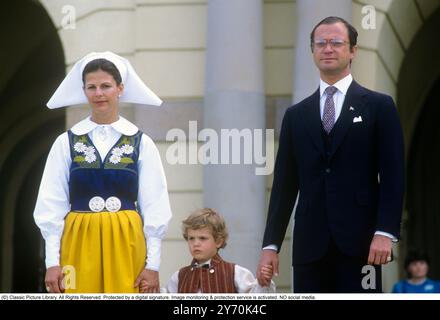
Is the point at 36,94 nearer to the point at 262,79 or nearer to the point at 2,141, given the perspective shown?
the point at 2,141

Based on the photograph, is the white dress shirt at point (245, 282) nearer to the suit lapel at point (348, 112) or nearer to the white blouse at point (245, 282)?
the white blouse at point (245, 282)

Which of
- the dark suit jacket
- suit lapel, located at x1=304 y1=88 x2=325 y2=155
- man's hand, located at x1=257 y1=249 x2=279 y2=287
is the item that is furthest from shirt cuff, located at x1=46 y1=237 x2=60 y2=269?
suit lapel, located at x1=304 y1=88 x2=325 y2=155

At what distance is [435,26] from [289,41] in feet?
7.01

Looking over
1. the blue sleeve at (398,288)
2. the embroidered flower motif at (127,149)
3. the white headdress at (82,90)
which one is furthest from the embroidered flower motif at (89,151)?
the blue sleeve at (398,288)

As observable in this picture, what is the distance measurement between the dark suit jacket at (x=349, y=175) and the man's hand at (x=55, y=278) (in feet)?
3.40

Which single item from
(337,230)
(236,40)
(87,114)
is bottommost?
(337,230)

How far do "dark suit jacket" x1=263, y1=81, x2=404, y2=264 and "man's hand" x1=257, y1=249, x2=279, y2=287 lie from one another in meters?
0.14

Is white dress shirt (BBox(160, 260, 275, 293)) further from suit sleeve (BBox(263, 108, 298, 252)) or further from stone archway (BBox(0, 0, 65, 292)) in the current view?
stone archway (BBox(0, 0, 65, 292))

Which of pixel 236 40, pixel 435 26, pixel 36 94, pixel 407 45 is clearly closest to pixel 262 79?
pixel 236 40

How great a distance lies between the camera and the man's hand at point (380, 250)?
504cm

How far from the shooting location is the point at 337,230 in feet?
17.0

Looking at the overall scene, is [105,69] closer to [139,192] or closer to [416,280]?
[139,192]

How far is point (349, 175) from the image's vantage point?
520 cm

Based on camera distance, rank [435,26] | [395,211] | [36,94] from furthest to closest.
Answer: [36,94]
[435,26]
[395,211]
